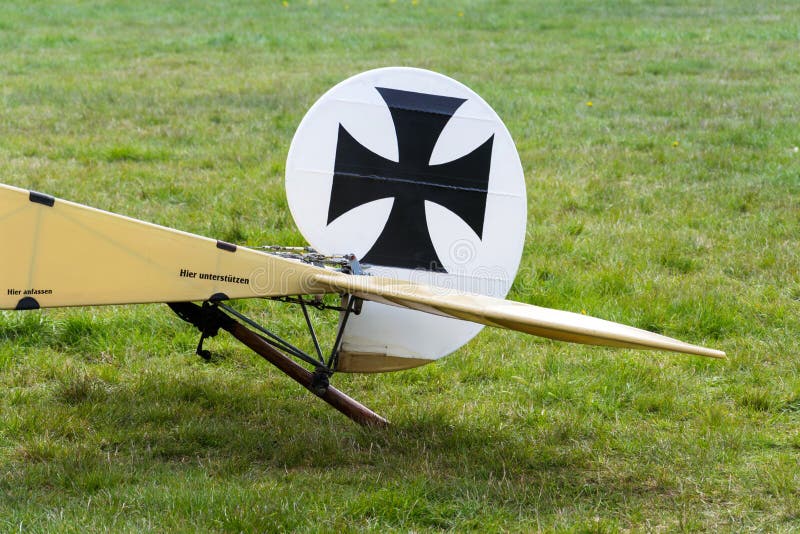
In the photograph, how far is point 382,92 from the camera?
17.2 feet

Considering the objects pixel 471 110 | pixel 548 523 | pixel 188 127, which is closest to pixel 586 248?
pixel 471 110

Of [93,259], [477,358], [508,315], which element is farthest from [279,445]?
Result: [477,358]

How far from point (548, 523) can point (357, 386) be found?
5.79 ft

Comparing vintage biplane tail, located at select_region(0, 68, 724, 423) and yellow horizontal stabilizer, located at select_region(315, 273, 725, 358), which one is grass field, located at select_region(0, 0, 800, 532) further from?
yellow horizontal stabilizer, located at select_region(315, 273, 725, 358)

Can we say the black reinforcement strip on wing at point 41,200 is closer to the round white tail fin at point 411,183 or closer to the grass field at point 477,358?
the grass field at point 477,358

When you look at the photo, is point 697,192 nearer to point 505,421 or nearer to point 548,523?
point 505,421

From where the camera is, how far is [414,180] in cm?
524

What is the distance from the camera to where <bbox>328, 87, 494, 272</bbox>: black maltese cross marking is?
5.20 metres

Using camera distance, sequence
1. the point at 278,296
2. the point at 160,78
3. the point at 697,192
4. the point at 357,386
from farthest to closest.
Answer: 1. the point at 160,78
2. the point at 697,192
3. the point at 357,386
4. the point at 278,296

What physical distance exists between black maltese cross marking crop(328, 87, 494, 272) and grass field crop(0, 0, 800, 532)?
0.88 meters

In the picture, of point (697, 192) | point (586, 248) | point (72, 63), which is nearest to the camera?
point (586, 248)

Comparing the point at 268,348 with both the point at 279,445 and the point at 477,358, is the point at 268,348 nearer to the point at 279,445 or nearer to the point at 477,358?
the point at 279,445

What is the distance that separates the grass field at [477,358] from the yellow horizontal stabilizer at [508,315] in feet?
2.62

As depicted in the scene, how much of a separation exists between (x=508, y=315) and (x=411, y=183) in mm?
1483
